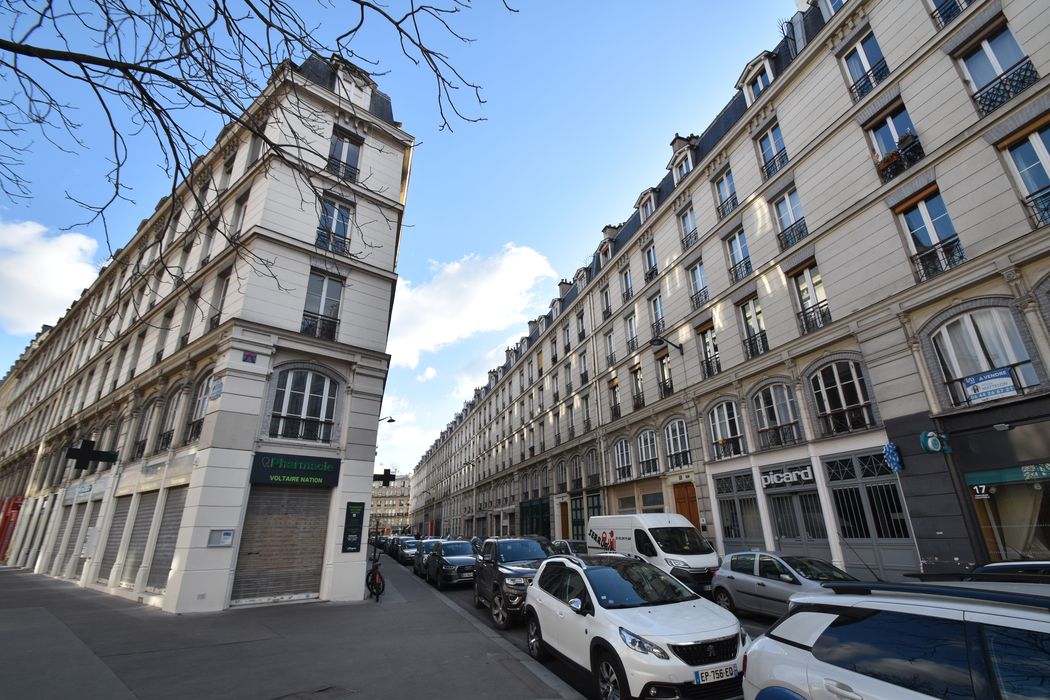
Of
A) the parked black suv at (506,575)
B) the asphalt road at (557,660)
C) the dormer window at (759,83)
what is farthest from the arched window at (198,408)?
the dormer window at (759,83)

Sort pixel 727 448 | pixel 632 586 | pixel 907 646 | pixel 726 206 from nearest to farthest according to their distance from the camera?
pixel 907 646 < pixel 632 586 < pixel 727 448 < pixel 726 206

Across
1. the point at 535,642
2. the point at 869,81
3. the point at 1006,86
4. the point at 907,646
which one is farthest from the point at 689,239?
the point at 907,646

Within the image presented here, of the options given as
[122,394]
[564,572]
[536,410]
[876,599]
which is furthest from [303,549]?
[536,410]

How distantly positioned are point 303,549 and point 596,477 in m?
16.6

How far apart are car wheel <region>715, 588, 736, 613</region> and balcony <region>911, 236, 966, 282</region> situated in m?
9.19

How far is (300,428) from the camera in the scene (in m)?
12.9

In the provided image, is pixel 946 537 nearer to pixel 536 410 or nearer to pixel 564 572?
pixel 564 572

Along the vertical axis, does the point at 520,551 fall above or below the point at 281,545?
below

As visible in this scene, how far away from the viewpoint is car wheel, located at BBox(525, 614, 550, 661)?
6.86 metres

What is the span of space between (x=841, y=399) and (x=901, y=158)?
6.90 m

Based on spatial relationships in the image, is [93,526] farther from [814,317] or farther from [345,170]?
[814,317]

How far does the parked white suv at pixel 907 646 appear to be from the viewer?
7.89ft

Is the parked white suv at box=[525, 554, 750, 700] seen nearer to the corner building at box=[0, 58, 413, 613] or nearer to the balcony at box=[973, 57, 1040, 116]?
the corner building at box=[0, 58, 413, 613]

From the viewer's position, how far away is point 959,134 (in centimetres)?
1141
